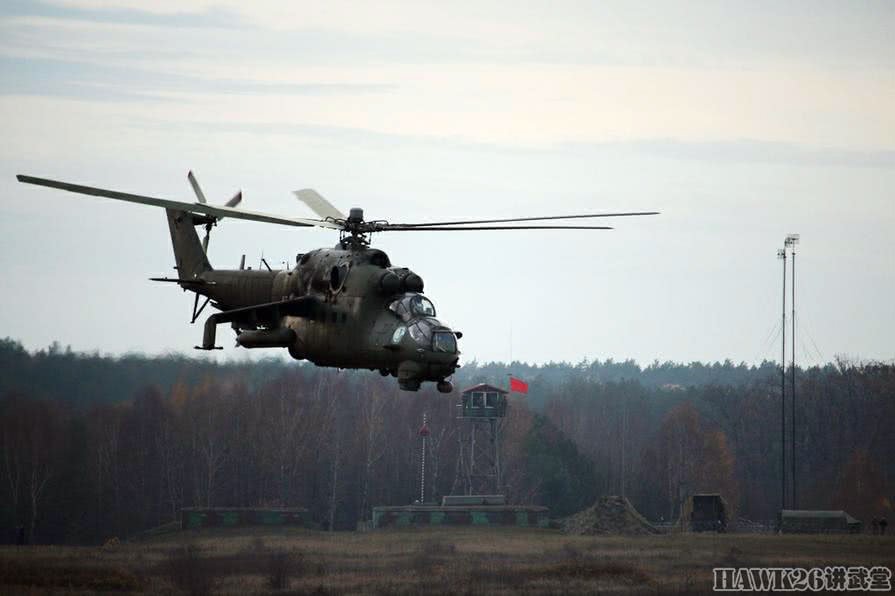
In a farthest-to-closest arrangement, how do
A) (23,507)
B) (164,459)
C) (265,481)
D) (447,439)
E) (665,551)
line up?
(447,439), (265,481), (164,459), (23,507), (665,551)

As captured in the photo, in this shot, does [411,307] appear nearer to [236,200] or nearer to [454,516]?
[236,200]

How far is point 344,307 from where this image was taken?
44688 millimetres

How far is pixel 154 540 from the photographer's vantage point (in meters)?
77.9

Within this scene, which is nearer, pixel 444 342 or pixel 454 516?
pixel 444 342

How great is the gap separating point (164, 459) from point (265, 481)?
1180 cm

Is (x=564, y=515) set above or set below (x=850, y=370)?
below

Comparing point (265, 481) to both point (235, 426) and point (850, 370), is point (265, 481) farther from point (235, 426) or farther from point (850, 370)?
point (850, 370)

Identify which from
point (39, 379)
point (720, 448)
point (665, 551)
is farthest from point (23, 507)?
point (720, 448)

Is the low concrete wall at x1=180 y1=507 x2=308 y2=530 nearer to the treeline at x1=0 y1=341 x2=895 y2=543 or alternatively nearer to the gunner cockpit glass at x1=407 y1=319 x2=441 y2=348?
the treeline at x1=0 y1=341 x2=895 y2=543

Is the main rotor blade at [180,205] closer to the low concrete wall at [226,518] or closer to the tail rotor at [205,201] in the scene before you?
the tail rotor at [205,201]

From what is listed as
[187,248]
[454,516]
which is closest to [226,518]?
[454,516]

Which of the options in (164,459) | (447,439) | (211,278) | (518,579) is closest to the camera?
(211,278)

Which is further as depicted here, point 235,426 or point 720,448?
point 720,448

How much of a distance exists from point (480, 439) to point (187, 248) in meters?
A: 77.1
